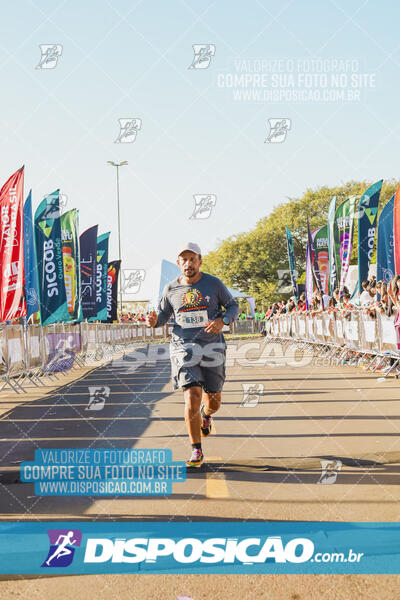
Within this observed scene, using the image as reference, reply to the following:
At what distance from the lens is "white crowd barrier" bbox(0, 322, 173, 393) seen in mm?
13938

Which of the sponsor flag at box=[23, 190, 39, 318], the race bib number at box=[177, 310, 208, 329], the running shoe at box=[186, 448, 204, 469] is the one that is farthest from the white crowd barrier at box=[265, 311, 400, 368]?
the running shoe at box=[186, 448, 204, 469]

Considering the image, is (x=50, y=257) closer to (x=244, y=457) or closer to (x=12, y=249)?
(x=12, y=249)

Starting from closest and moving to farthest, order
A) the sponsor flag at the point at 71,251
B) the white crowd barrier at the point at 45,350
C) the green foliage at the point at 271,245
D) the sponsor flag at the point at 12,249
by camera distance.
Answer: the white crowd barrier at the point at 45,350 < the sponsor flag at the point at 12,249 < the sponsor flag at the point at 71,251 < the green foliage at the point at 271,245

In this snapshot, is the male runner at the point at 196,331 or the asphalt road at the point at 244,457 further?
the male runner at the point at 196,331

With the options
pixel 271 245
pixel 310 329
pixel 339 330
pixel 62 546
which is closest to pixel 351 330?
pixel 339 330

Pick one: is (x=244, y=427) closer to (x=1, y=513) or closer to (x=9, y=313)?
(x=1, y=513)

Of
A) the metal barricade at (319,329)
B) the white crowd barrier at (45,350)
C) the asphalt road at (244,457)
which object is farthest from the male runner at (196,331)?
the metal barricade at (319,329)

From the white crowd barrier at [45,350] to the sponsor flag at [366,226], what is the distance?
Answer: 772 cm

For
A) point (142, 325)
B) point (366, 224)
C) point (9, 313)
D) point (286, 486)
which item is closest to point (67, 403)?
point (9, 313)

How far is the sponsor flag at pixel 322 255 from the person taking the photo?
26547mm

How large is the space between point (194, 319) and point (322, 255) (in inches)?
929

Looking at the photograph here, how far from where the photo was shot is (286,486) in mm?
5594

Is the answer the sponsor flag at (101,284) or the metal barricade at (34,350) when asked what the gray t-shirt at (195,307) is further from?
the sponsor flag at (101,284)

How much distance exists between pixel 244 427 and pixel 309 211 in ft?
184
